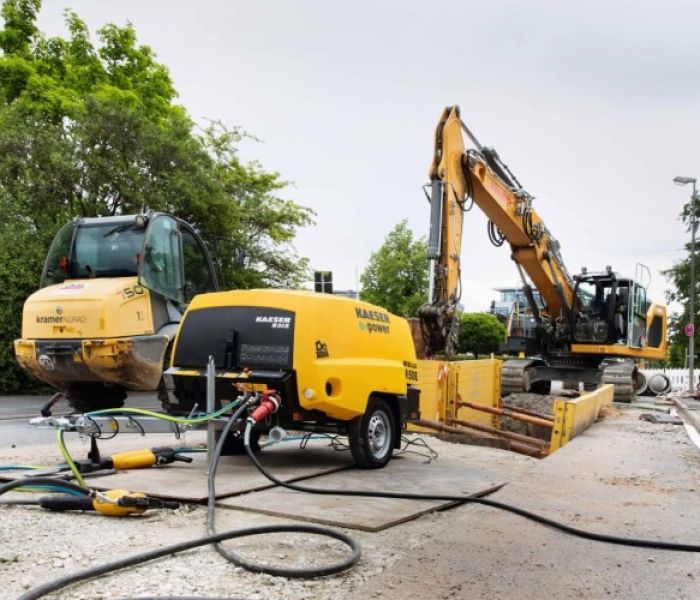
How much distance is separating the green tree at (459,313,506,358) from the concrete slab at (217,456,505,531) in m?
41.8

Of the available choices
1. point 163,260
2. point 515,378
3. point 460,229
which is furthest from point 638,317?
point 163,260

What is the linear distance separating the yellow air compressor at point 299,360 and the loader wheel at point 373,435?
10 millimetres

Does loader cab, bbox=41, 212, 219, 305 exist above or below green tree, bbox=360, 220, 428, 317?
below

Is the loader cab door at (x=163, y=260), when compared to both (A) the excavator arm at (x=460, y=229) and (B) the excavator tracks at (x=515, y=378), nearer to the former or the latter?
(A) the excavator arm at (x=460, y=229)

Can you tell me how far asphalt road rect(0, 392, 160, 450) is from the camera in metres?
9.59

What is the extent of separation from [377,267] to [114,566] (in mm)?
44495

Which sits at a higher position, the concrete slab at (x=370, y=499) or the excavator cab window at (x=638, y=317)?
the excavator cab window at (x=638, y=317)

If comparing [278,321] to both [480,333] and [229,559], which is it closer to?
[229,559]

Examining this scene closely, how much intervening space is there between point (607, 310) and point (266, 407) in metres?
14.7

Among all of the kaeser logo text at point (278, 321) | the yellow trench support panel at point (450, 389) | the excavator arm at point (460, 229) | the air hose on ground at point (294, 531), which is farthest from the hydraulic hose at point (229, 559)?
the excavator arm at point (460, 229)

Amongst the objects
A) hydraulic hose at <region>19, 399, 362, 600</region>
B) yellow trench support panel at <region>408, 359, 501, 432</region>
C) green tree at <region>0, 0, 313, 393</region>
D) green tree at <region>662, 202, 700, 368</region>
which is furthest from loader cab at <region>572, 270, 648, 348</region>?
green tree at <region>662, 202, 700, 368</region>

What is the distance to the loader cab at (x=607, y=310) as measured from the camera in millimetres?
18672

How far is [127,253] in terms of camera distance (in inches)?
395

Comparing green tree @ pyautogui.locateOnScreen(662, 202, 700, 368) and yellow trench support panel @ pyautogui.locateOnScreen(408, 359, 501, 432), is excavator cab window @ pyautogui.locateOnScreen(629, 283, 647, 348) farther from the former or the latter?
green tree @ pyautogui.locateOnScreen(662, 202, 700, 368)
